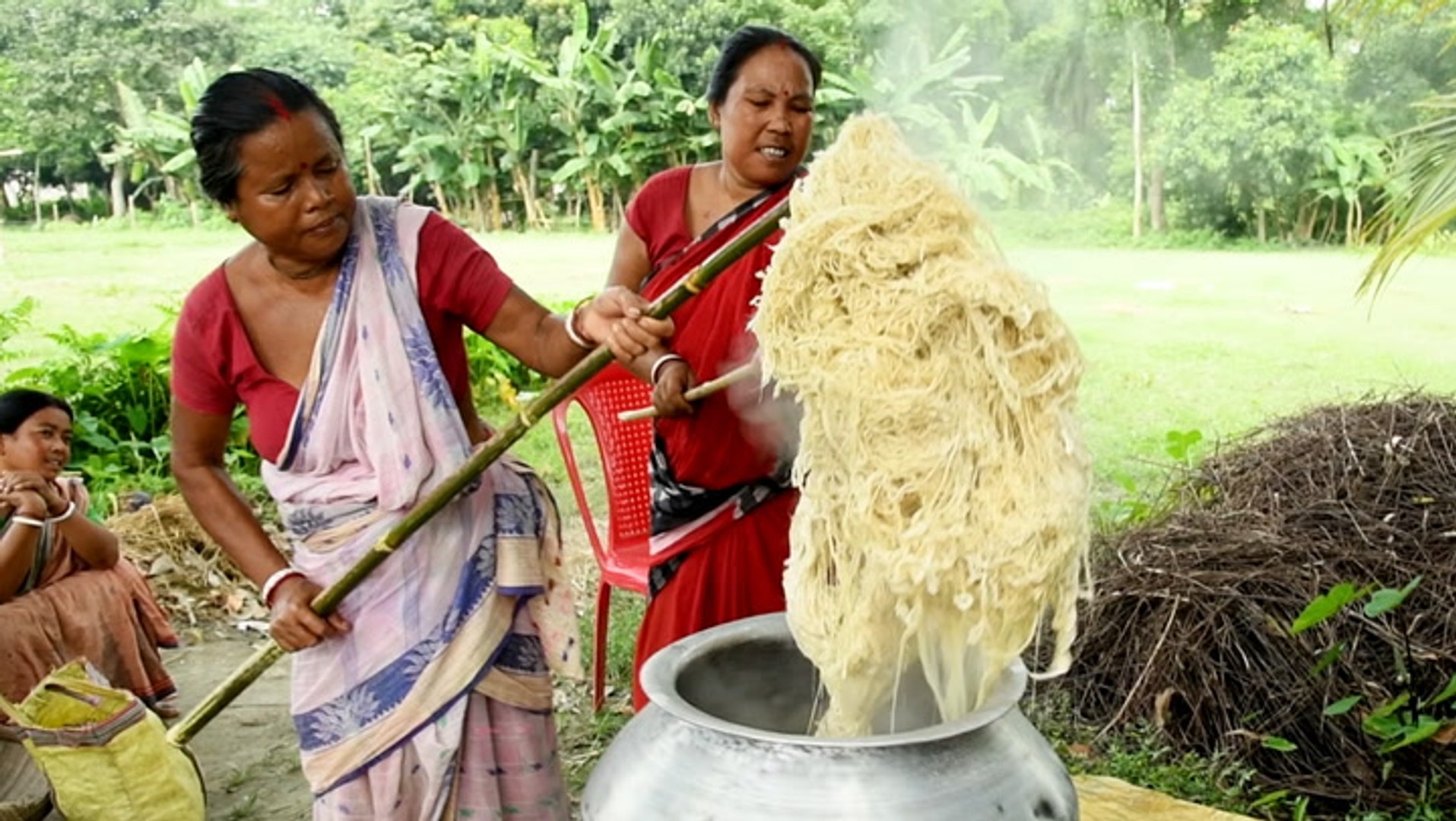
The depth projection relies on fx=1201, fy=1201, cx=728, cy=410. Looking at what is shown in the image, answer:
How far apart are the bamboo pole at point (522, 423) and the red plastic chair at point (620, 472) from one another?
5.65ft

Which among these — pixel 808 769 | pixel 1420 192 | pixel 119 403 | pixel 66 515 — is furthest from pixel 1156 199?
pixel 808 769

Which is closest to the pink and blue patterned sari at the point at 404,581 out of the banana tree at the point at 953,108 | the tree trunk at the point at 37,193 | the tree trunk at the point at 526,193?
the banana tree at the point at 953,108

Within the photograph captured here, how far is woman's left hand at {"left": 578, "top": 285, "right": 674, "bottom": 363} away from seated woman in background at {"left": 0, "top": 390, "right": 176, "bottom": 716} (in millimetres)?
2617

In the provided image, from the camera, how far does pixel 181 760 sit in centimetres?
334

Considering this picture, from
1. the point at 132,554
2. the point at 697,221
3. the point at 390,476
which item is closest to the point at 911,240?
the point at 390,476

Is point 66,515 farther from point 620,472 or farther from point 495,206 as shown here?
point 495,206

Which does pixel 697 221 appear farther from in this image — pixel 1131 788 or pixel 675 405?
pixel 1131 788

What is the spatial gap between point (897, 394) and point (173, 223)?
2545 centimetres

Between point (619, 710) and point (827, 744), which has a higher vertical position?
point (827, 744)

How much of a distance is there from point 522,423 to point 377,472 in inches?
12.5

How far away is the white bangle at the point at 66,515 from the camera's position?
13.5 ft

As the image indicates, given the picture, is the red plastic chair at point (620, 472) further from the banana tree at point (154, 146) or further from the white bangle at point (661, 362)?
the banana tree at point (154, 146)

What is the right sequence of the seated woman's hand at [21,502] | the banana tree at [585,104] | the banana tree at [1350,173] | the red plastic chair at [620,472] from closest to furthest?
the seated woman's hand at [21,502]
the red plastic chair at [620,472]
the banana tree at [1350,173]
the banana tree at [585,104]

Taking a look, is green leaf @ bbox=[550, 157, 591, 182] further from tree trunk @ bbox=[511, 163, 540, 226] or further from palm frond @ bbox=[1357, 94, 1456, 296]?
palm frond @ bbox=[1357, 94, 1456, 296]
